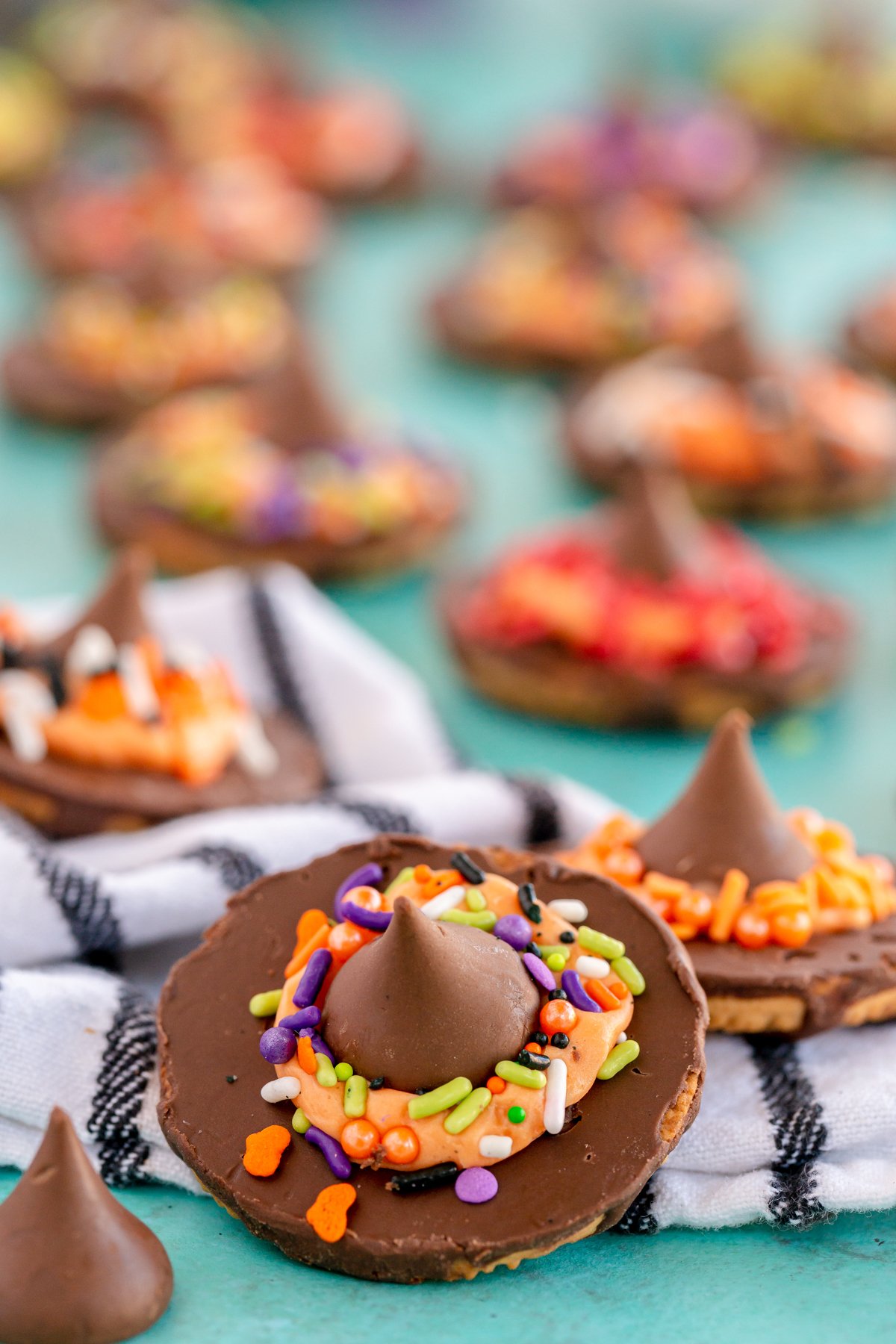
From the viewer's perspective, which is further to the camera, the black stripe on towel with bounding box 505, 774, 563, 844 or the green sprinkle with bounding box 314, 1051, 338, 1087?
the black stripe on towel with bounding box 505, 774, 563, 844

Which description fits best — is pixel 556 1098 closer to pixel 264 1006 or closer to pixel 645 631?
pixel 264 1006

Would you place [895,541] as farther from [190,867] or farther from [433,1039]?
[433,1039]

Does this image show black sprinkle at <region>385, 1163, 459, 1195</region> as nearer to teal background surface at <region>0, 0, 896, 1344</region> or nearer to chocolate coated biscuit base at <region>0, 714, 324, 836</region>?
teal background surface at <region>0, 0, 896, 1344</region>

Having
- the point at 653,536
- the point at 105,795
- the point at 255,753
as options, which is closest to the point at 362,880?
the point at 105,795

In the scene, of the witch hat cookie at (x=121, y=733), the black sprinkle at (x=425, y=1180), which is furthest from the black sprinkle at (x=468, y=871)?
the witch hat cookie at (x=121, y=733)

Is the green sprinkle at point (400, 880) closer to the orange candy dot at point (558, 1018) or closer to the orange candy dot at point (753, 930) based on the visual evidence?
the orange candy dot at point (558, 1018)

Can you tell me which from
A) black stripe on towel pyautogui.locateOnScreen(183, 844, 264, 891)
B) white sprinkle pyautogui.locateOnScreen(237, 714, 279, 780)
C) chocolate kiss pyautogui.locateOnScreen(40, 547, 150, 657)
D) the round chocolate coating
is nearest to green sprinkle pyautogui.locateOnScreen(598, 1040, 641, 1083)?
the round chocolate coating

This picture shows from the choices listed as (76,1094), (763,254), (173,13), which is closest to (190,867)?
(76,1094)
